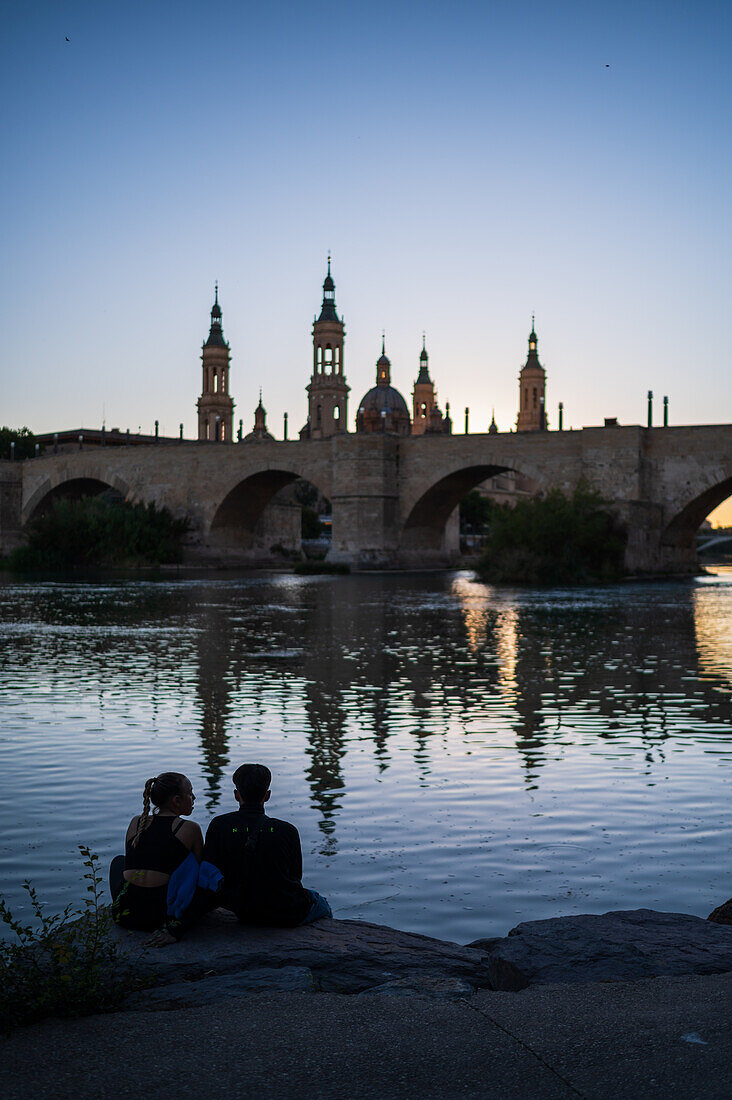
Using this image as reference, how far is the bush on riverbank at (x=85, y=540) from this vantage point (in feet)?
137

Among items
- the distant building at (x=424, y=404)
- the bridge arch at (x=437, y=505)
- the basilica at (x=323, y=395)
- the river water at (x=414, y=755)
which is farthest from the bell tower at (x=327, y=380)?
the river water at (x=414, y=755)

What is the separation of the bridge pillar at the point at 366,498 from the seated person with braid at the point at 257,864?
40.3 m

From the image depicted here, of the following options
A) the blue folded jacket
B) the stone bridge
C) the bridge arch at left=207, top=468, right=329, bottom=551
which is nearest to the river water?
the blue folded jacket

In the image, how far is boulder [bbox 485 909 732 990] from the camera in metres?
3.28

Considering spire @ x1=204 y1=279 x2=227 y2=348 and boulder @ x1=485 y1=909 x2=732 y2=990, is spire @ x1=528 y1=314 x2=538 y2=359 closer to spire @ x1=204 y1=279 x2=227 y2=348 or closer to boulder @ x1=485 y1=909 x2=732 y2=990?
spire @ x1=204 y1=279 x2=227 y2=348

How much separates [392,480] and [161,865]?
4137 cm

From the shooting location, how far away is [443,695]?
33.3 feet

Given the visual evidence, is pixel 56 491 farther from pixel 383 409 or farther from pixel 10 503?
pixel 383 409

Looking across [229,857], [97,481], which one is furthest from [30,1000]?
[97,481]

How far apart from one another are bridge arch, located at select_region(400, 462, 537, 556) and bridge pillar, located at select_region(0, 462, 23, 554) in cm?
2540

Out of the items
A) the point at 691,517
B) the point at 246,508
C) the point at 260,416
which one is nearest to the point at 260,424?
the point at 260,416

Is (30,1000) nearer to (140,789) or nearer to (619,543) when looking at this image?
(140,789)

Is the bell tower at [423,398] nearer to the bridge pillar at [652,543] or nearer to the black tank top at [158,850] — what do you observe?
the bridge pillar at [652,543]

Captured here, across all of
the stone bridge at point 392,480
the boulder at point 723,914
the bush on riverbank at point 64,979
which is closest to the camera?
the bush on riverbank at point 64,979
